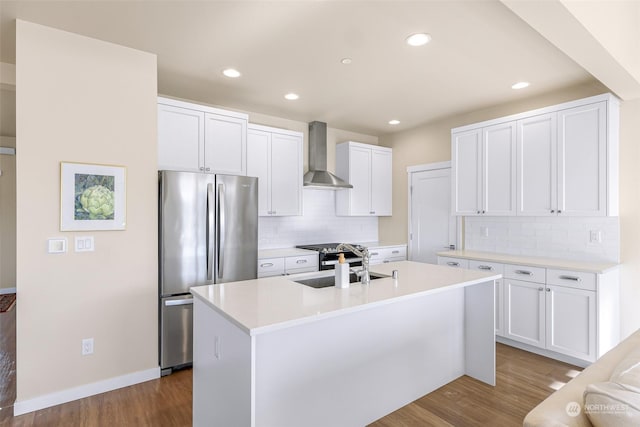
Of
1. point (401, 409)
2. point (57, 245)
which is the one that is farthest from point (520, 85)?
point (57, 245)

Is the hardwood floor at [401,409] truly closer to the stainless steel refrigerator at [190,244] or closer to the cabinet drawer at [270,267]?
the stainless steel refrigerator at [190,244]

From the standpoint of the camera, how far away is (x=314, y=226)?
5.04m

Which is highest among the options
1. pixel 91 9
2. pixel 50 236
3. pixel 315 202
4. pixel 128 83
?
pixel 91 9

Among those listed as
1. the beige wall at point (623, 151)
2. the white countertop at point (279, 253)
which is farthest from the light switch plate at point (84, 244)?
the beige wall at point (623, 151)

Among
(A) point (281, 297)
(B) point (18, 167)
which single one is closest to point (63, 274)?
(B) point (18, 167)

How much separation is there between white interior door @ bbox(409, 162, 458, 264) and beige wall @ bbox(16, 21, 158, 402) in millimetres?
3679

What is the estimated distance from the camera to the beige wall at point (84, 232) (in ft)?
7.85

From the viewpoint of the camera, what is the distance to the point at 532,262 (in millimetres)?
3363

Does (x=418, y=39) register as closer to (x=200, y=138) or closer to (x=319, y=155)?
(x=200, y=138)

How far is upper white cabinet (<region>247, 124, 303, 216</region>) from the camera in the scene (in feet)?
13.6

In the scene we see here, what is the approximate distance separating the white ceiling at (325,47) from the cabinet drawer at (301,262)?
1881 millimetres

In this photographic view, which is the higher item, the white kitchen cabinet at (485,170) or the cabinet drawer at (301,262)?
the white kitchen cabinet at (485,170)

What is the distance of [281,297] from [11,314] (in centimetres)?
497

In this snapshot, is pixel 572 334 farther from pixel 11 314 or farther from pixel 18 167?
pixel 11 314
